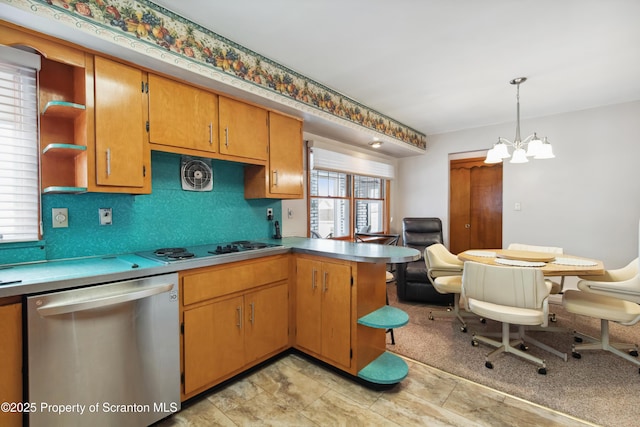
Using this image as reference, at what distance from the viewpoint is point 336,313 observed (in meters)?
2.10

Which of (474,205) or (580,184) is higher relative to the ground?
(580,184)

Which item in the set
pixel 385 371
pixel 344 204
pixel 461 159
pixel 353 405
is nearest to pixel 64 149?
pixel 353 405

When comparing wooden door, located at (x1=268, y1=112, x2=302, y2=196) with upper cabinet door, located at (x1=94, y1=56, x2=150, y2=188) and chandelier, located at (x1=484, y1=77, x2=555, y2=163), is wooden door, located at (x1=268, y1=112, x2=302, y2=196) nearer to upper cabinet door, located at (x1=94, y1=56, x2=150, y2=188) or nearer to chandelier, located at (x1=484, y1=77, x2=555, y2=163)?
upper cabinet door, located at (x1=94, y1=56, x2=150, y2=188)

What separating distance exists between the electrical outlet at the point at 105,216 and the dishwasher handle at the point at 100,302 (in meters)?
0.70

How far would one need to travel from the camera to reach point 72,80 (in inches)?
70.6

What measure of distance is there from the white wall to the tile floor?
2931mm

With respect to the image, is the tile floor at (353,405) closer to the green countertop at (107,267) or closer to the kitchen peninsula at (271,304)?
the kitchen peninsula at (271,304)

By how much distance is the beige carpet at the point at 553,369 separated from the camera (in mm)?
1798

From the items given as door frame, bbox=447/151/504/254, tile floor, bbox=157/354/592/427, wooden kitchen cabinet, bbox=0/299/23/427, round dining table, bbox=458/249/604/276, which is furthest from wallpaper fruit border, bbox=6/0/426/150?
door frame, bbox=447/151/504/254

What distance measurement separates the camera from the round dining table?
7.47 ft

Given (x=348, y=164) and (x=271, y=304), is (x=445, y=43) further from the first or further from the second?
(x=271, y=304)

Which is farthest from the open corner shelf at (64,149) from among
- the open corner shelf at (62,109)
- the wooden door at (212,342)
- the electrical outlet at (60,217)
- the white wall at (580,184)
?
the white wall at (580,184)

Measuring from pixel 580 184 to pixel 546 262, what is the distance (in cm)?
193

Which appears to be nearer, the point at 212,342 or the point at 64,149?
the point at 64,149
